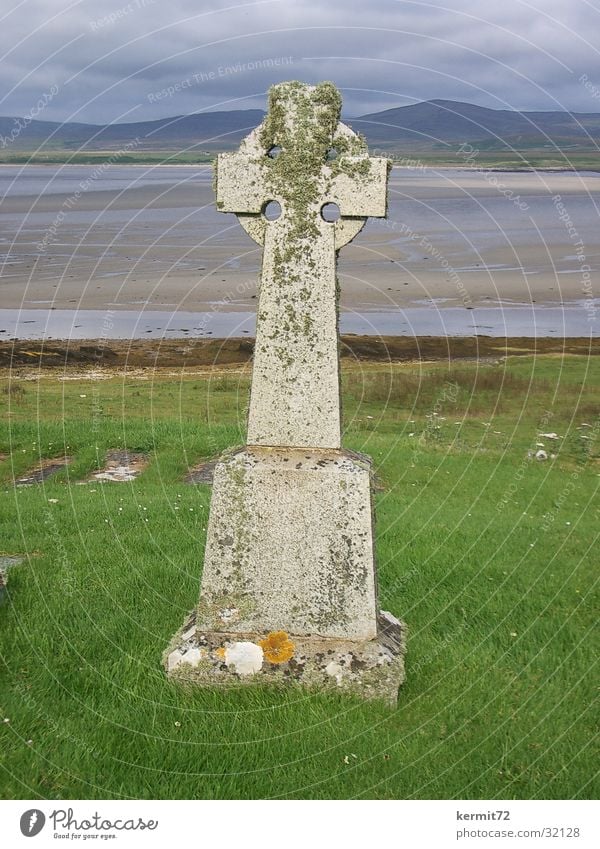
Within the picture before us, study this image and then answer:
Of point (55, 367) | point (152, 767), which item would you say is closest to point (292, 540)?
point (152, 767)

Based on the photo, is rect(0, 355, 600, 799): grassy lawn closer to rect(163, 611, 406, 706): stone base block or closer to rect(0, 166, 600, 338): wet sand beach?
rect(163, 611, 406, 706): stone base block

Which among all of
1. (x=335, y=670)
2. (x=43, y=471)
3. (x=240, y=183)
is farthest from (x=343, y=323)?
(x=335, y=670)

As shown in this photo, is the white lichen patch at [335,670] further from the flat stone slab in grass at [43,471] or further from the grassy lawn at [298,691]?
the flat stone slab in grass at [43,471]

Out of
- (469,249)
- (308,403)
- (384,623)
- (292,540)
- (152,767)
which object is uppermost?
(469,249)

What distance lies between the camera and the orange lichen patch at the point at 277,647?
6.48 m

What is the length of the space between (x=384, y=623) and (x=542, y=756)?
5.42ft

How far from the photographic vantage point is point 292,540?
21.3 ft

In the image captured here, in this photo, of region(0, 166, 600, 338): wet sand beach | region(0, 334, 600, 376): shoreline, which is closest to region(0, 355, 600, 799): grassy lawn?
region(0, 334, 600, 376): shoreline

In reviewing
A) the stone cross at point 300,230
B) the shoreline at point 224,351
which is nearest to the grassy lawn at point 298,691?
the stone cross at point 300,230

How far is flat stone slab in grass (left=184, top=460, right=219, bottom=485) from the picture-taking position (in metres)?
13.5

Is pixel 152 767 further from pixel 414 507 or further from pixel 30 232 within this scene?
pixel 30 232

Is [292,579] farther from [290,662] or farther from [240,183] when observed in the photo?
[240,183]

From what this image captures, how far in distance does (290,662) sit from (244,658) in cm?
33

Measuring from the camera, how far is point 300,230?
6.36 m
